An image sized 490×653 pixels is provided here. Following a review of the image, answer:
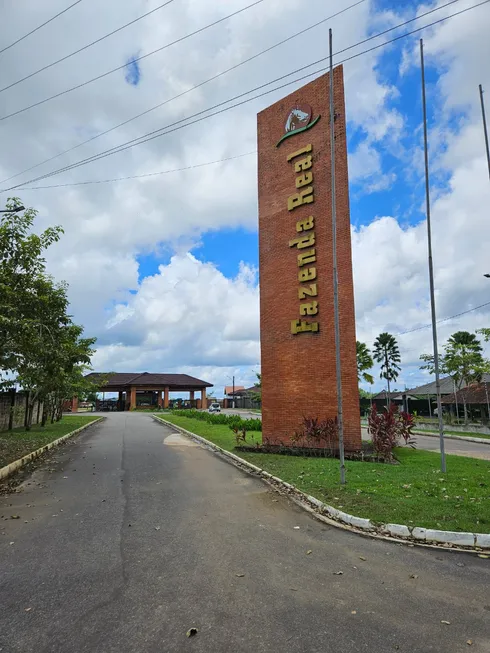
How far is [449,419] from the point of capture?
1340 inches

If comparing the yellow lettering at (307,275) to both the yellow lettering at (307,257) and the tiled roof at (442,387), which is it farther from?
the tiled roof at (442,387)

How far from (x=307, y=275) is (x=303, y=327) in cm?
173

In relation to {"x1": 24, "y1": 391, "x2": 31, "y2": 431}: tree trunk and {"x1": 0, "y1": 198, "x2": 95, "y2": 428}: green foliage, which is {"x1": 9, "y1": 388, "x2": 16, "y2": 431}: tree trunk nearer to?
{"x1": 24, "y1": 391, "x2": 31, "y2": 431}: tree trunk

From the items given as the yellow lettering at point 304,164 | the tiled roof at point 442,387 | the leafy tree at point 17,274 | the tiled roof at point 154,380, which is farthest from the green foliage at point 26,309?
the tiled roof at point 154,380

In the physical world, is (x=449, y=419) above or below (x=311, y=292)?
below

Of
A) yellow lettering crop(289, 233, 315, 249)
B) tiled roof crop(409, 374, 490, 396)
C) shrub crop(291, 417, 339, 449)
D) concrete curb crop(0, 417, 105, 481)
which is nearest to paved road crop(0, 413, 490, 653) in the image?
concrete curb crop(0, 417, 105, 481)

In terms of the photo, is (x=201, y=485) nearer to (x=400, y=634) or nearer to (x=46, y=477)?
(x=46, y=477)

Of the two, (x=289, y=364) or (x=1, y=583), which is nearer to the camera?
(x=1, y=583)

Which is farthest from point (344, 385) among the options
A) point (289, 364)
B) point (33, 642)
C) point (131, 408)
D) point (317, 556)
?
point (131, 408)

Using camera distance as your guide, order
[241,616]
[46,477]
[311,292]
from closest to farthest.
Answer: [241,616], [46,477], [311,292]

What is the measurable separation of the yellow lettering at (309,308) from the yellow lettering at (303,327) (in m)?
0.30

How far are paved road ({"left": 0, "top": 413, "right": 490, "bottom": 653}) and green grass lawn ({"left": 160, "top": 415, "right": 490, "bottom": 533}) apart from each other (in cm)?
84

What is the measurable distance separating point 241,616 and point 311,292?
36.6 ft

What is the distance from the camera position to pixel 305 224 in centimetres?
1444
